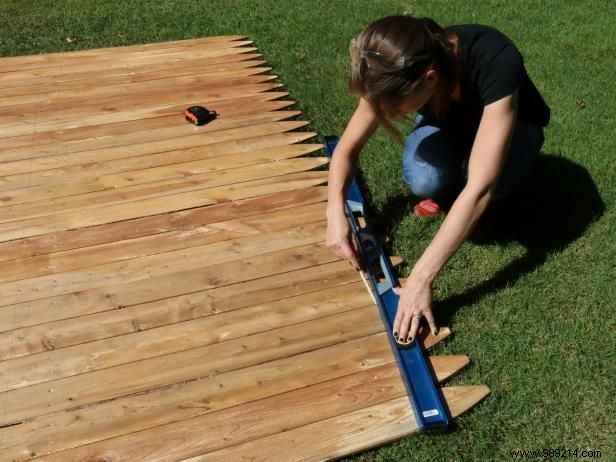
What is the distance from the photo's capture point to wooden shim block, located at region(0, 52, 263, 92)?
4.40m

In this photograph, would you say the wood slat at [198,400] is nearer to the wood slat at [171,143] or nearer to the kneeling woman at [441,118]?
the kneeling woman at [441,118]

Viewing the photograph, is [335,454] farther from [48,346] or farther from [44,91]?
[44,91]

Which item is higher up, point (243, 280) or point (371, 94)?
point (371, 94)

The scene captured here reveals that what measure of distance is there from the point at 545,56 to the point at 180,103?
2.92 m

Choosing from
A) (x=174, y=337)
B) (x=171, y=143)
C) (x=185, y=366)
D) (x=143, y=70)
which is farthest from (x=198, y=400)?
(x=143, y=70)

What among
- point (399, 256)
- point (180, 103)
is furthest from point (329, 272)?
point (180, 103)

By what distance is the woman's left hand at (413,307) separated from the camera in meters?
2.20

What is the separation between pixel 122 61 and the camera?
4719 mm

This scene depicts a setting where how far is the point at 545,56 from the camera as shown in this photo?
487cm

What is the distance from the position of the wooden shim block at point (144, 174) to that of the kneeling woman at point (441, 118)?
0.94m

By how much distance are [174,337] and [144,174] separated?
4.18 feet

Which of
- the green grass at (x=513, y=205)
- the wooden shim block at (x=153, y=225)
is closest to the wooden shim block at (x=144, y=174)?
the wooden shim block at (x=153, y=225)

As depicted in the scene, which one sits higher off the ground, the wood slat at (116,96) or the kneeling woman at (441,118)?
the kneeling woman at (441,118)

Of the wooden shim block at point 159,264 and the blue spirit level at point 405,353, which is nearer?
the blue spirit level at point 405,353
